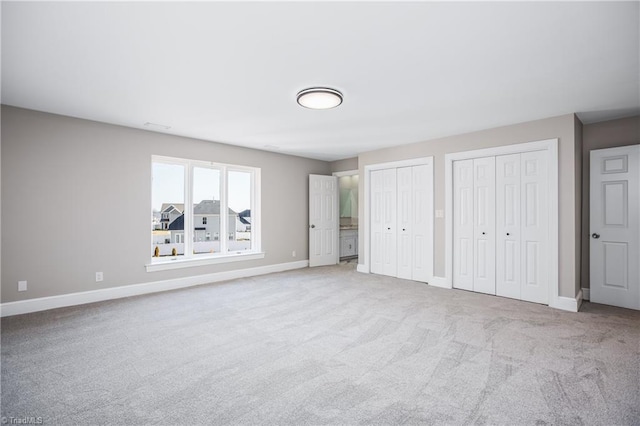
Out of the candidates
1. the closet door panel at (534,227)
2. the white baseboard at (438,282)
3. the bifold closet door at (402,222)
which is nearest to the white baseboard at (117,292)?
the bifold closet door at (402,222)

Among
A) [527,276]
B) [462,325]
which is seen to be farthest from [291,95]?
[527,276]

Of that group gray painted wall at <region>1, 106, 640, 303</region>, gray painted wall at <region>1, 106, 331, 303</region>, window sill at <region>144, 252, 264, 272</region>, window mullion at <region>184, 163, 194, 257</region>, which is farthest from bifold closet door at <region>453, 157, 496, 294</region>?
window mullion at <region>184, 163, 194, 257</region>

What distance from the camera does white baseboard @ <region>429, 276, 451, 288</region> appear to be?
16.4ft

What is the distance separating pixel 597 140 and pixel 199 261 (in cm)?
619

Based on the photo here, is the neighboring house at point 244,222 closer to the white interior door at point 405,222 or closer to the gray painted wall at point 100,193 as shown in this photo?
the gray painted wall at point 100,193

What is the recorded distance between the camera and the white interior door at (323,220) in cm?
688

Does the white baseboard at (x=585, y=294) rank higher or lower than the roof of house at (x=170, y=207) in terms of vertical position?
lower

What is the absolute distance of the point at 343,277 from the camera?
5719 mm

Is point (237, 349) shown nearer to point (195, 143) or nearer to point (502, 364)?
point (502, 364)

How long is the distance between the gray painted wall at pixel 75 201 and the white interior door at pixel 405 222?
348 cm

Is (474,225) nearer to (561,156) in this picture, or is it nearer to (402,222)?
(402,222)

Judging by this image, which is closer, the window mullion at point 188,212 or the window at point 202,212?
the window at point 202,212

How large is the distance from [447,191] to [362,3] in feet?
12.2

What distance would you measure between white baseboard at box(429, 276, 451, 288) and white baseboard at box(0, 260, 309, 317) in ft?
9.84
